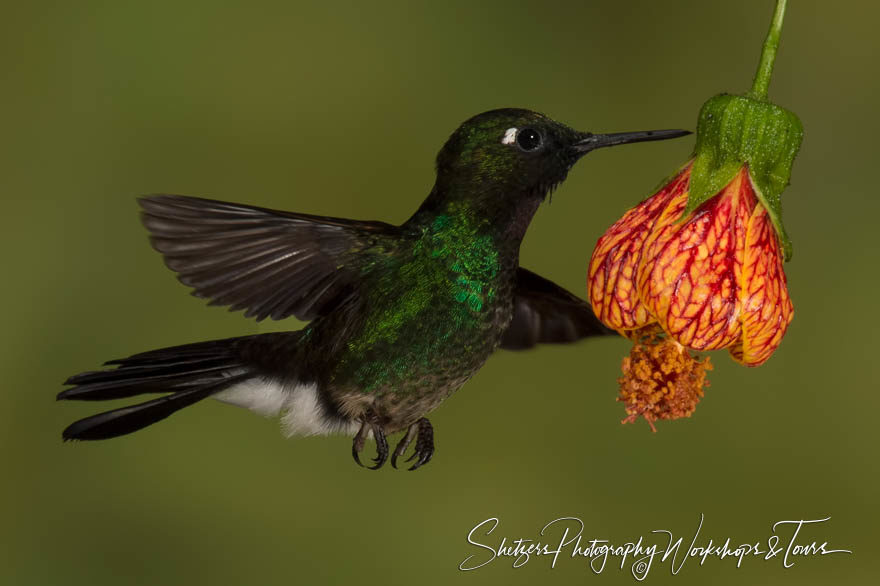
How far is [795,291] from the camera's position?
1.73 metres

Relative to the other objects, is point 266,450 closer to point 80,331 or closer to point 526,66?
point 80,331

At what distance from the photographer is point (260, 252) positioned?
39.3 inches

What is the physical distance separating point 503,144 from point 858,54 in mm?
1050

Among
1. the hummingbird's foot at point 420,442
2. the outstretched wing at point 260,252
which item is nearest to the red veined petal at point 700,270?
the outstretched wing at point 260,252

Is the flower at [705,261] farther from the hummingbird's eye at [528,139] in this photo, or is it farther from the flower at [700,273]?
the hummingbird's eye at [528,139]

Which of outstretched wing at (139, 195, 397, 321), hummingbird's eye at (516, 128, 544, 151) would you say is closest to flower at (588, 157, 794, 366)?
hummingbird's eye at (516, 128, 544, 151)

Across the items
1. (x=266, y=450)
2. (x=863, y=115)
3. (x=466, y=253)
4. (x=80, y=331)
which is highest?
(x=863, y=115)

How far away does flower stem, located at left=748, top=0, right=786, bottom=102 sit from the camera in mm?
794

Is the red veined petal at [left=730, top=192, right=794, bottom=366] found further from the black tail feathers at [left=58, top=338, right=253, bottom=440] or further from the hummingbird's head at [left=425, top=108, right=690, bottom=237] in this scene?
the black tail feathers at [left=58, top=338, right=253, bottom=440]

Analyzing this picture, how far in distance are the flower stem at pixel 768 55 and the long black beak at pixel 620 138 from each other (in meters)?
0.08

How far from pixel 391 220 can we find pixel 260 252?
77 cm

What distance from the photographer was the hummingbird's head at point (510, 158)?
98cm

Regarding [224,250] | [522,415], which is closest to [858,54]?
[522,415]

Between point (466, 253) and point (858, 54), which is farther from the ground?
point (858, 54)
